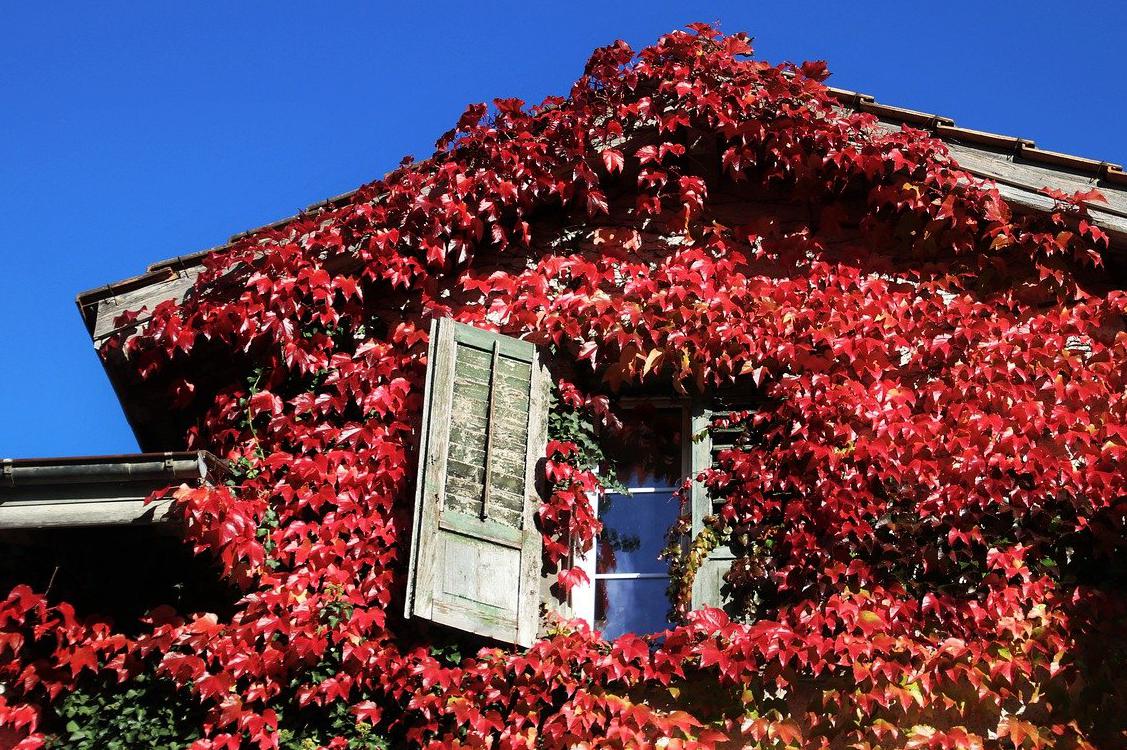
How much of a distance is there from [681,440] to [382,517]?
169cm

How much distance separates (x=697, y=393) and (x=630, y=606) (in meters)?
1.24

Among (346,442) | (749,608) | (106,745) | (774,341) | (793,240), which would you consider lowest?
(106,745)

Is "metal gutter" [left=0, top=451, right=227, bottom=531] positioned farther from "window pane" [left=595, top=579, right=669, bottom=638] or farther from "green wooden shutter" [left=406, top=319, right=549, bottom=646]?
"window pane" [left=595, top=579, right=669, bottom=638]

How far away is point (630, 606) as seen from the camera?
7035 mm

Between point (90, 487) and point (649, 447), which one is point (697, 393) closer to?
point (649, 447)

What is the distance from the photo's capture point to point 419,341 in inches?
299

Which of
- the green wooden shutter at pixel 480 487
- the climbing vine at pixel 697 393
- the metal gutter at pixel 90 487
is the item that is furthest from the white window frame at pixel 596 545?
the metal gutter at pixel 90 487

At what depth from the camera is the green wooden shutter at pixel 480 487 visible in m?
6.46

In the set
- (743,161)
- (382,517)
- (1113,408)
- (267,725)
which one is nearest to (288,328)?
(382,517)

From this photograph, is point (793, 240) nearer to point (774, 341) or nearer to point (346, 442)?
point (774, 341)

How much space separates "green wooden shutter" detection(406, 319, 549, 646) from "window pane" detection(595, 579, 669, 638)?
484mm

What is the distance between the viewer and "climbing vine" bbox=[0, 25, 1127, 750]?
6.21 meters

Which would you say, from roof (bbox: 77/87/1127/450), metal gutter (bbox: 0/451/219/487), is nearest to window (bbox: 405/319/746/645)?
metal gutter (bbox: 0/451/219/487)

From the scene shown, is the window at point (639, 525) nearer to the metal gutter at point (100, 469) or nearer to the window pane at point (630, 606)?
the window pane at point (630, 606)
